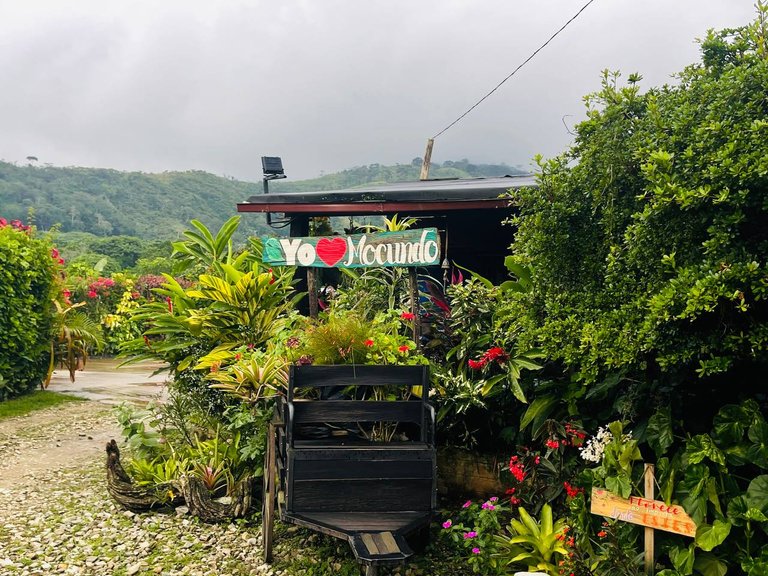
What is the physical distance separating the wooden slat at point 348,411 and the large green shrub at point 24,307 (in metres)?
6.49

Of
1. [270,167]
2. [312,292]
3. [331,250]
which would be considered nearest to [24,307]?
[270,167]

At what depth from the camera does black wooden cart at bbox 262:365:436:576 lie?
378 centimetres

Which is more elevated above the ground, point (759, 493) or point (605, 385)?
point (605, 385)

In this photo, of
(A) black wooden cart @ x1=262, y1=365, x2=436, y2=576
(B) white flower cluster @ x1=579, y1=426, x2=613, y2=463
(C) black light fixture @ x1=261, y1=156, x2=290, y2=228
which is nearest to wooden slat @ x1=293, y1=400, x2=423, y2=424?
(A) black wooden cart @ x1=262, y1=365, x2=436, y2=576

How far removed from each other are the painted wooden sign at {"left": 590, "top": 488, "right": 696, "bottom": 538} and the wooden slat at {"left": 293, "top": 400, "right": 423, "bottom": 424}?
4.25 ft

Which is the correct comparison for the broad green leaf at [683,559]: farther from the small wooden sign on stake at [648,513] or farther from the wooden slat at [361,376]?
the wooden slat at [361,376]

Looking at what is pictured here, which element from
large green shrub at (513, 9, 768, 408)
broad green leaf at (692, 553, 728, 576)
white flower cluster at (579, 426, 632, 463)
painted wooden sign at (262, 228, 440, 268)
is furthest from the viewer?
painted wooden sign at (262, 228, 440, 268)

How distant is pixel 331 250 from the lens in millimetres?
5082

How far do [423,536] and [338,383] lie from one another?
1.19 meters

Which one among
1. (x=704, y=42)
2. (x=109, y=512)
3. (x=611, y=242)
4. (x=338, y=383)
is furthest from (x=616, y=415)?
(x=109, y=512)

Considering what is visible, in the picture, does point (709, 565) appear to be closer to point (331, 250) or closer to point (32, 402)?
point (331, 250)

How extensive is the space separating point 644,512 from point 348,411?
1.81m

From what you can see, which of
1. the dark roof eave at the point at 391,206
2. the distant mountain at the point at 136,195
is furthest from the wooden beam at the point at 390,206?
the distant mountain at the point at 136,195

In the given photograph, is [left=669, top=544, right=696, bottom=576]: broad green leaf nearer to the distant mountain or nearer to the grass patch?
the grass patch
